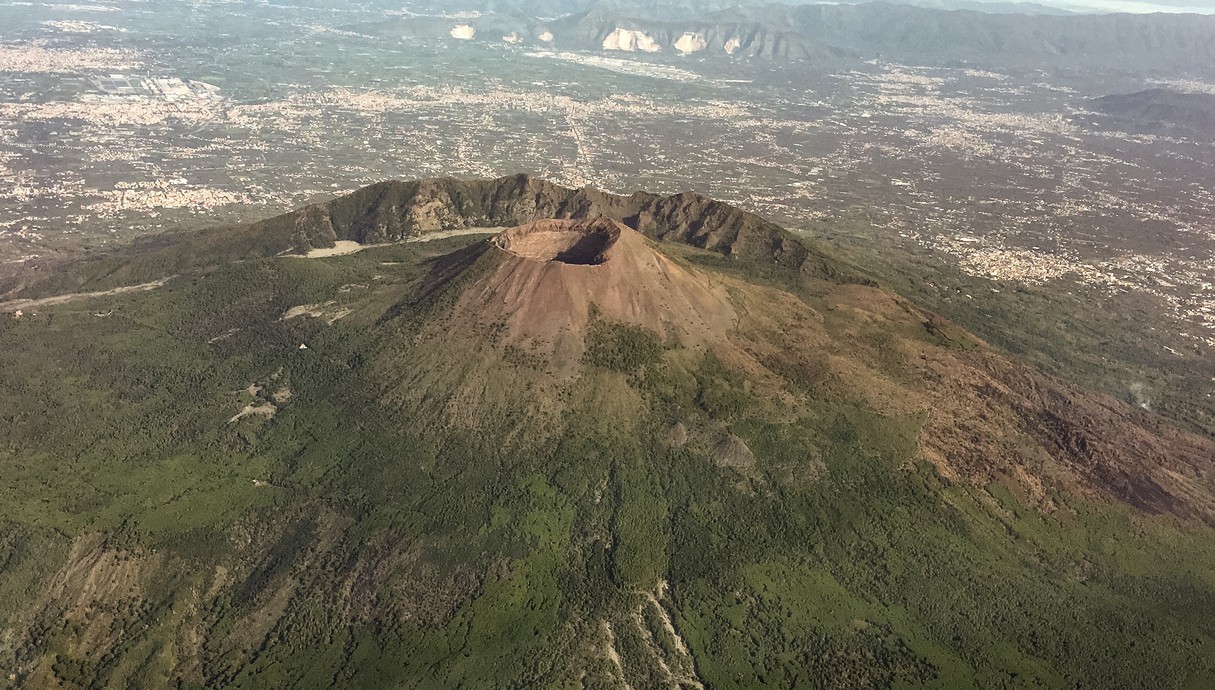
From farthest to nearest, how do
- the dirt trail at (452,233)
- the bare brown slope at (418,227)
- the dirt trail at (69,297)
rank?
the dirt trail at (452,233) < the bare brown slope at (418,227) < the dirt trail at (69,297)

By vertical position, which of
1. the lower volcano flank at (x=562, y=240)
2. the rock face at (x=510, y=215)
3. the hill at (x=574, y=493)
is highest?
the lower volcano flank at (x=562, y=240)

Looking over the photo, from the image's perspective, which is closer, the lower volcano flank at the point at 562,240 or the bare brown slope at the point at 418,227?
the lower volcano flank at the point at 562,240

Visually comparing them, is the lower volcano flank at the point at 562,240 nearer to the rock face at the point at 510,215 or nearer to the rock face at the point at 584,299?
the rock face at the point at 584,299

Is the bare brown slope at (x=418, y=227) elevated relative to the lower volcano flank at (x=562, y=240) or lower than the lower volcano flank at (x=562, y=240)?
lower

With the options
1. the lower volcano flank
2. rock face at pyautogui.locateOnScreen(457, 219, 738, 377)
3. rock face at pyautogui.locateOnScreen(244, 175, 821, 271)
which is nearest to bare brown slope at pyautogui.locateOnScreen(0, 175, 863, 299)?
rock face at pyautogui.locateOnScreen(244, 175, 821, 271)

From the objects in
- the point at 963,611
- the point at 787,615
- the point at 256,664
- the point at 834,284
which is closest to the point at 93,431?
the point at 256,664

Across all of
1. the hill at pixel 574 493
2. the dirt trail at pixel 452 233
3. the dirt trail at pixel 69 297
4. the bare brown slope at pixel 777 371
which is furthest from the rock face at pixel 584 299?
Answer: the dirt trail at pixel 69 297

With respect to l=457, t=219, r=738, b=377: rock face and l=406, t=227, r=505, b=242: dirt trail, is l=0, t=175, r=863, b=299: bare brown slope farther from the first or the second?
l=457, t=219, r=738, b=377: rock face
